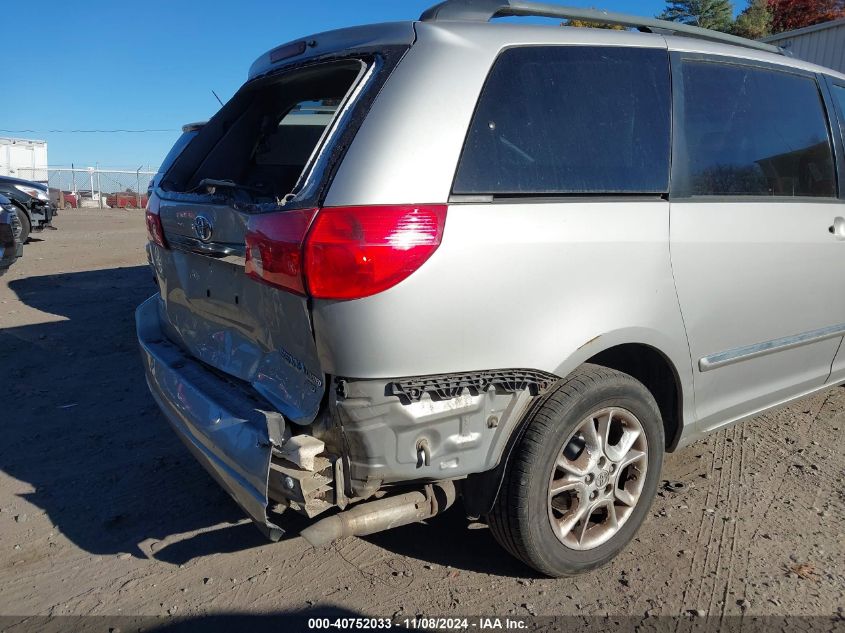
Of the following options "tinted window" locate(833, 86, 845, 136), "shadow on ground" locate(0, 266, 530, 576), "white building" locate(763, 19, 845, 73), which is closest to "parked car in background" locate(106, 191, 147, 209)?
"white building" locate(763, 19, 845, 73)

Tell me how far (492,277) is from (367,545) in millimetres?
1467

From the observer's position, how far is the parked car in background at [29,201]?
12711 millimetres

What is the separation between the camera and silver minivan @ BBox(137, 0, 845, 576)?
2230 millimetres

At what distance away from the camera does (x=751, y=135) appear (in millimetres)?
3297

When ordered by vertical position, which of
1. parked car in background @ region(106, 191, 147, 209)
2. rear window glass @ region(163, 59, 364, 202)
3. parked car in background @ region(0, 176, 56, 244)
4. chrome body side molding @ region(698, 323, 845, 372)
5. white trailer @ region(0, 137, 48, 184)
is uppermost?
rear window glass @ region(163, 59, 364, 202)

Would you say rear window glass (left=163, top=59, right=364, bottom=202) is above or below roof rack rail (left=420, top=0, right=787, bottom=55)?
below

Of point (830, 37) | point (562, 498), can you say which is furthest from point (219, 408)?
point (830, 37)

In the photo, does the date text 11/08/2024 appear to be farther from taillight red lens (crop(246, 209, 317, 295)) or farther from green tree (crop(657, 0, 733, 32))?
green tree (crop(657, 0, 733, 32))

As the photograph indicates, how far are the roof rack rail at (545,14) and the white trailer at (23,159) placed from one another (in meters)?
36.3

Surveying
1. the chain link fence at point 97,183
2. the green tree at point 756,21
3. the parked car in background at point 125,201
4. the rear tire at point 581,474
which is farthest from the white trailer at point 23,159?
the rear tire at point 581,474

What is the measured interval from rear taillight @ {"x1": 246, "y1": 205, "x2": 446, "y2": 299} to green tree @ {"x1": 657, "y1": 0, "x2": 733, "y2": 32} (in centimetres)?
3891

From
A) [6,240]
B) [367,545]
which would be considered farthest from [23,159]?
[367,545]

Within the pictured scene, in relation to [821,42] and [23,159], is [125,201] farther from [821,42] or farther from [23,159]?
[821,42]

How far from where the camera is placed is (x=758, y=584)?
280cm
